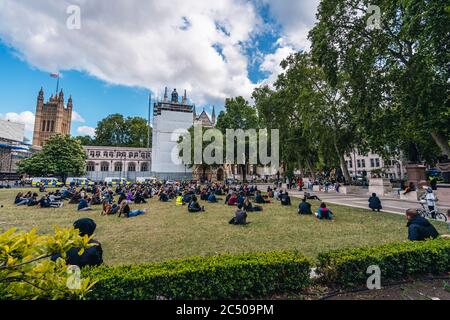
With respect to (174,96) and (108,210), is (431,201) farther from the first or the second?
(174,96)

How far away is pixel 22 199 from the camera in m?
17.6

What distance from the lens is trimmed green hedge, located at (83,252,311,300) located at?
344 cm

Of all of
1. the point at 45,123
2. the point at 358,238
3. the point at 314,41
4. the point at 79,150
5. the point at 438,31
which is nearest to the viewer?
the point at 358,238

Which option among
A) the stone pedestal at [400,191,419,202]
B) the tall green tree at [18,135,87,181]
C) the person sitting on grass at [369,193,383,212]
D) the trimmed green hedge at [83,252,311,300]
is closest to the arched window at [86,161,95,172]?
the tall green tree at [18,135,87,181]

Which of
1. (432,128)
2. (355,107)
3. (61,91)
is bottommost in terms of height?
(432,128)

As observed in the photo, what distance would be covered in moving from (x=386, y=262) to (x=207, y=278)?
362 centimetres

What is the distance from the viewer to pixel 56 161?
149 feet

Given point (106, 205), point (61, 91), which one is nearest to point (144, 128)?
point (61, 91)

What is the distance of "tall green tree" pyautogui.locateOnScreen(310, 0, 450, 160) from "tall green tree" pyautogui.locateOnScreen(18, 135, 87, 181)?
49831 mm

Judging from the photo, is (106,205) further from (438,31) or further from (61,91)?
(61,91)

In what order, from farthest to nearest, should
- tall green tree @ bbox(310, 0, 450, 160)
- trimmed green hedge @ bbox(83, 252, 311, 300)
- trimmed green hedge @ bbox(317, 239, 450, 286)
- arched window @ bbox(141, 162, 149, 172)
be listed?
1. arched window @ bbox(141, 162, 149, 172)
2. tall green tree @ bbox(310, 0, 450, 160)
3. trimmed green hedge @ bbox(317, 239, 450, 286)
4. trimmed green hedge @ bbox(83, 252, 311, 300)

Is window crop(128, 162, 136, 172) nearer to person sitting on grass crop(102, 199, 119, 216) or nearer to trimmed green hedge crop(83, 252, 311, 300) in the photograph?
person sitting on grass crop(102, 199, 119, 216)
